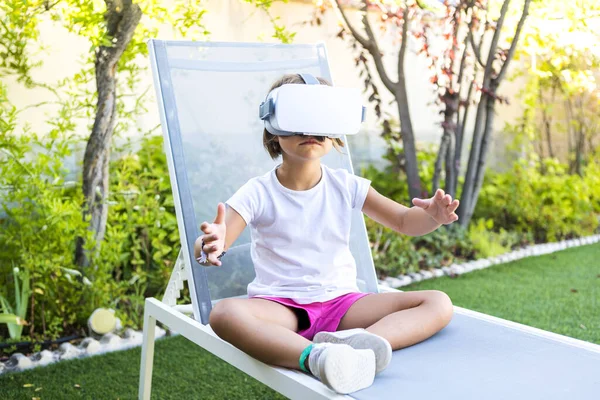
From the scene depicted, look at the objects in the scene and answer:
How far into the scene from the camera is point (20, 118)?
385 cm

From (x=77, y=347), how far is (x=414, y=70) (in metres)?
4.31

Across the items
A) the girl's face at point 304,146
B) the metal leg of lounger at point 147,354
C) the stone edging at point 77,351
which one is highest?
the girl's face at point 304,146

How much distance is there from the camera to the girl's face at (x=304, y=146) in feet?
6.75

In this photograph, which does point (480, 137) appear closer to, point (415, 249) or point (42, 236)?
point (415, 249)

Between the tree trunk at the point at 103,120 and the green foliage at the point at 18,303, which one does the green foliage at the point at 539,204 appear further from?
the green foliage at the point at 18,303

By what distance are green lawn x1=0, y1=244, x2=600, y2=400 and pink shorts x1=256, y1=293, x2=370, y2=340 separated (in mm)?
798

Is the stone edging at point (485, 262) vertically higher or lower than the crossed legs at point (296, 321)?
lower


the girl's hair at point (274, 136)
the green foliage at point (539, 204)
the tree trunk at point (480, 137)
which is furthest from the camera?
the green foliage at point (539, 204)

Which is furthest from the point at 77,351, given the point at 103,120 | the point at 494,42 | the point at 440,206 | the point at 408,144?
the point at 494,42

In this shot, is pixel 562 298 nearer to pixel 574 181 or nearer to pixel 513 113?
pixel 574 181

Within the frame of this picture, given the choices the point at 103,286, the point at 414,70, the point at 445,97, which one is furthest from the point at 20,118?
the point at 414,70

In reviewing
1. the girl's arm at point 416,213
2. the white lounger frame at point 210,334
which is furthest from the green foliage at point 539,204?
the girl's arm at point 416,213

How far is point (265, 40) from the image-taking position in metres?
5.13

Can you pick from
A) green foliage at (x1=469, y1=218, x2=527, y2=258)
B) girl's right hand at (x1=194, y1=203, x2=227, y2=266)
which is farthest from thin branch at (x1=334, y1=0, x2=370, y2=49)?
girl's right hand at (x1=194, y1=203, x2=227, y2=266)
